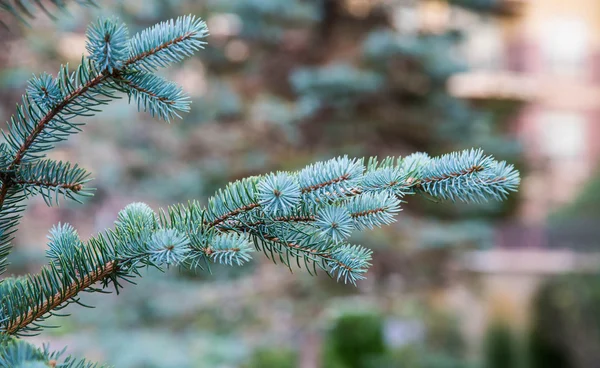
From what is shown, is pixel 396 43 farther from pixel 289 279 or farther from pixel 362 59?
pixel 289 279

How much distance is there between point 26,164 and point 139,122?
14.8 ft

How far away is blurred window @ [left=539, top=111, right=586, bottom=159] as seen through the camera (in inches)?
531

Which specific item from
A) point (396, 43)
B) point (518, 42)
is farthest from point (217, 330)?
point (518, 42)

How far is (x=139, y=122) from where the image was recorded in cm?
527

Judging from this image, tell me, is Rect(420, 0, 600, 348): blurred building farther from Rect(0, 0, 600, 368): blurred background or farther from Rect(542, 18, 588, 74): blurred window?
A: Rect(0, 0, 600, 368): blurred background

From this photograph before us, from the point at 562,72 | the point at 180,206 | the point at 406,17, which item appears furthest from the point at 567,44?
the point at 180,206

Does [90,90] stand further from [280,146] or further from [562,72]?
[562,72]

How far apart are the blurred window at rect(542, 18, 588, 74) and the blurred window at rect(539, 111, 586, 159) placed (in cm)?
98

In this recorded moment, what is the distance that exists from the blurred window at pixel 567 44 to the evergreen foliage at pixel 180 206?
13789mm

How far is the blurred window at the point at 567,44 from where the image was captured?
13.4 metres

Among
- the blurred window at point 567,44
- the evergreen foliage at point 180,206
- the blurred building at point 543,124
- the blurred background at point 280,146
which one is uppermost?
the blurred window at point 567,44

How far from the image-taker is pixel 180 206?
881mm

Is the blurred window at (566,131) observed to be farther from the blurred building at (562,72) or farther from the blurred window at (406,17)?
the blurred window at (406,17)

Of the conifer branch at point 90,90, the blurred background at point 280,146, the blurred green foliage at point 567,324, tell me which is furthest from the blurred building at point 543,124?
the conifer branch at point 90,90
